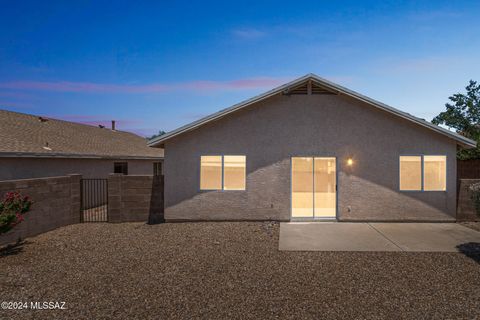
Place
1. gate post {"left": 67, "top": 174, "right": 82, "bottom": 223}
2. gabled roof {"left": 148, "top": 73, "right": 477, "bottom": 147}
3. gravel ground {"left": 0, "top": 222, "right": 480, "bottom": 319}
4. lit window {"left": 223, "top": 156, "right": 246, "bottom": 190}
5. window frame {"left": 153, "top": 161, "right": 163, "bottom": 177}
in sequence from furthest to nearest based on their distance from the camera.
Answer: window frame {"left": 153, "top": 161, "right": 163, "bottom": 177} → gate post {"left": 67, "top": 174, "right": 82, "bottom": 223} → lit window {"left": 223, "top": 156, "right": 246, "bottom": 190} → gabled roof {"left": 148, "top": 73, "right": 477, "bottom": 147} → gravel ground {"left": 0, "top": 222, "right": 480, "bottom": 319}

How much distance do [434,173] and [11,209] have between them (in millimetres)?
14652

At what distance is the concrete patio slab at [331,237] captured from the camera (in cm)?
789

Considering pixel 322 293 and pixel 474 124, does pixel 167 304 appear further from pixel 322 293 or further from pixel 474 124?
pixel 474 124

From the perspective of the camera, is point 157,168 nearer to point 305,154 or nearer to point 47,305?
point 305,154

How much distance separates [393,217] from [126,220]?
10.7 m

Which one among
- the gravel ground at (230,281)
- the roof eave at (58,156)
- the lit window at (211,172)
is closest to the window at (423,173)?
the gravel ground at (230,281)

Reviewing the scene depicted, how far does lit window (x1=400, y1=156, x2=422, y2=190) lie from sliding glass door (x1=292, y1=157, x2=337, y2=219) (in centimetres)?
258

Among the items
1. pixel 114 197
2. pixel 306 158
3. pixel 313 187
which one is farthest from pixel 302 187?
pixel 114 197

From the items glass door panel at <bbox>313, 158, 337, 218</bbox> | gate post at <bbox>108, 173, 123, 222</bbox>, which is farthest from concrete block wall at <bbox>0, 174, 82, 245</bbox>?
glass door panel at <bbox>313, 158, 337, 218</bbox>

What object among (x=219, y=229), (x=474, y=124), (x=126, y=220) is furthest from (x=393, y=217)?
(x=474, y=124)

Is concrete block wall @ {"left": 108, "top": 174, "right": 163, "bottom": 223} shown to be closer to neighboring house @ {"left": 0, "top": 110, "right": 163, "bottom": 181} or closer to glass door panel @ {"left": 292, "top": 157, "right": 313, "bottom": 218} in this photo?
neighboring house @ {"left": 0, "top": 110, "right": 163, "bottom": 181}

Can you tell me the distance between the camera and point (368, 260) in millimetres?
6863

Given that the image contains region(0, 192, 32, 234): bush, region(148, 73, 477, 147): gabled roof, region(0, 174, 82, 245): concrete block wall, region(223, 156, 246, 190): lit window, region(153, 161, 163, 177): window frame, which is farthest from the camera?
region(153, 161, 163, 177): window frame

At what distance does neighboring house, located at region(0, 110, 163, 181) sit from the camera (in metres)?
11.9
